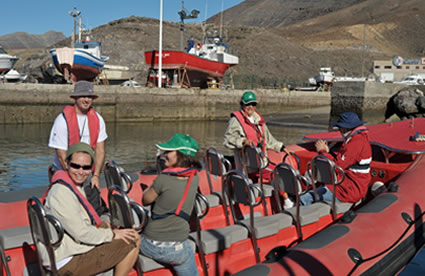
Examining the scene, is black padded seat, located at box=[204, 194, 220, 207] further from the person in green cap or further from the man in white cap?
the person in green cap

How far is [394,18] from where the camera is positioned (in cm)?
14000

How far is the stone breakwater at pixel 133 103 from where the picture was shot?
63.7 ft

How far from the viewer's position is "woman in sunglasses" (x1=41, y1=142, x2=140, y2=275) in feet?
8.04

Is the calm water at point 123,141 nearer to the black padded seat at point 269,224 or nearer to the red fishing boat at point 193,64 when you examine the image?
the black padded seat at point 269,224

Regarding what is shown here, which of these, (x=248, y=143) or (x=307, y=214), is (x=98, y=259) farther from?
(x=248, y=143)

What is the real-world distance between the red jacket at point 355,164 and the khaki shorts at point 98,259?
264 cm

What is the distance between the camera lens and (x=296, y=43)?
312ft

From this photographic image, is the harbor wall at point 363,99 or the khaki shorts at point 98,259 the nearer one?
the khaki shorts at point 98,259

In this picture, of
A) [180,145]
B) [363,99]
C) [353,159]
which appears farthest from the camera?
[363,99]

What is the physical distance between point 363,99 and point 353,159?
17868mm

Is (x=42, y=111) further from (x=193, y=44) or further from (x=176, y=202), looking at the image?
(x=176, y=202)

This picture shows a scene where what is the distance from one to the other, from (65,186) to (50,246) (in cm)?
33

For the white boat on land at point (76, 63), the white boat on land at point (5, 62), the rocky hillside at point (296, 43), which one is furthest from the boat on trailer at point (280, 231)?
the rocky hillside at point (296, 43)

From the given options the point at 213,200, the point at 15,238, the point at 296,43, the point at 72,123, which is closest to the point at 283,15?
the point at 296,43
